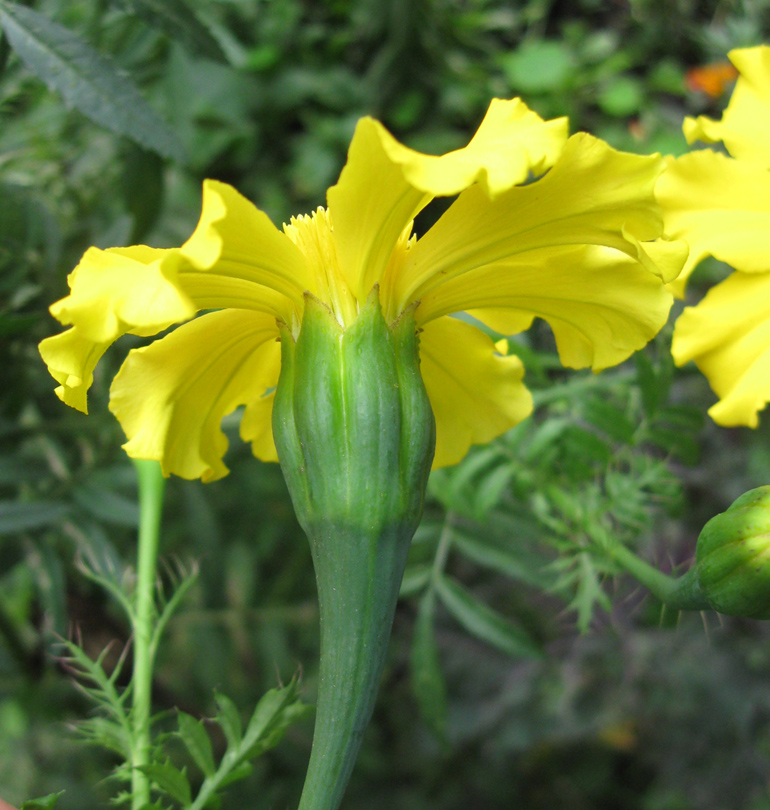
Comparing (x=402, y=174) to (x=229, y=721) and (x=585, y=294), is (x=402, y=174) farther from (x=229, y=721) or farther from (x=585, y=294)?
(x=229, y=721)

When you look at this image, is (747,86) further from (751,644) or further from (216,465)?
(751,644)

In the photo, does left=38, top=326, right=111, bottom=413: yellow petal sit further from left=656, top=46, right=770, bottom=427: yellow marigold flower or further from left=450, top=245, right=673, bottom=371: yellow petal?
left=656, top=46, right=770, bottom=427: yellow marigold flower

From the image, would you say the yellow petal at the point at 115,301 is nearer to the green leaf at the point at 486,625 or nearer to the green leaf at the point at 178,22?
the green leaf at the point at 178,22

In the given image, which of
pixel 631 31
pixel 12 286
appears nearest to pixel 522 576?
pixel 12 286

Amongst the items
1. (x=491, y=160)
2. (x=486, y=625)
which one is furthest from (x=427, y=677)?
(x=491, y=160)

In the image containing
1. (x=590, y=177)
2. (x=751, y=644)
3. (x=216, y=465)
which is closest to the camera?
(x=590, y=177)

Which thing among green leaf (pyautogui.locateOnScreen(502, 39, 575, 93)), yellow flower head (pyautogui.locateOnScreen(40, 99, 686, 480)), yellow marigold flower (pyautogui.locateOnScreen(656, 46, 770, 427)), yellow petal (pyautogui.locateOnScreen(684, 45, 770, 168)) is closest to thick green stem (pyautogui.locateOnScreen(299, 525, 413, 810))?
yellow flower head (pyautogui.locateOnScreen(40, 99, 686, 480))
